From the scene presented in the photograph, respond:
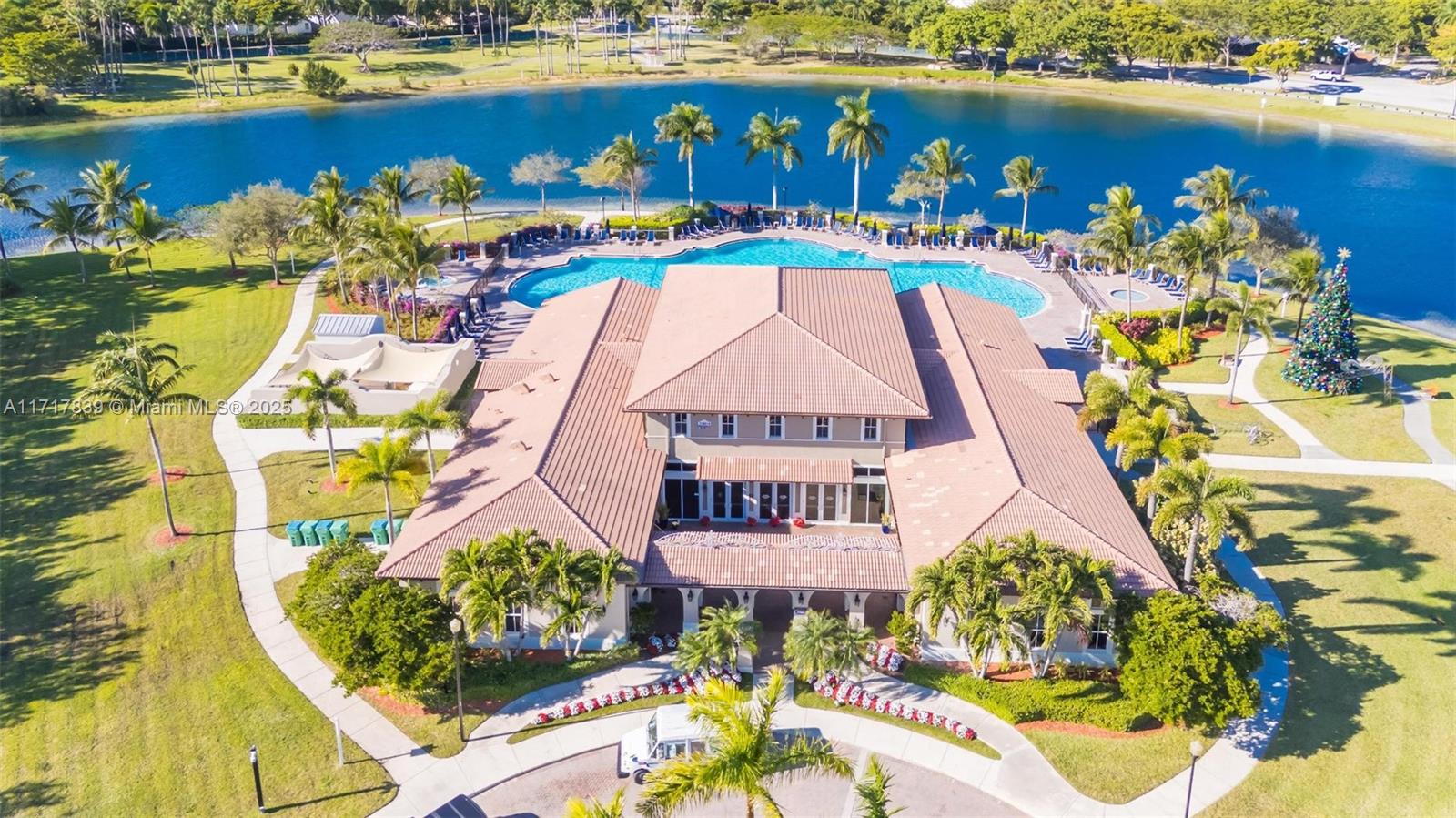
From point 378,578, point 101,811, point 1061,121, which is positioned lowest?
point 101,811

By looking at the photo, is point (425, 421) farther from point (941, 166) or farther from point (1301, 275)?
point (941, 166)

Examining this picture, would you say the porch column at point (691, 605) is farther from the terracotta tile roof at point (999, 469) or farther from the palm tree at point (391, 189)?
the palm tree at point (391, 189)

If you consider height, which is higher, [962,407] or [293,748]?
[962,407]

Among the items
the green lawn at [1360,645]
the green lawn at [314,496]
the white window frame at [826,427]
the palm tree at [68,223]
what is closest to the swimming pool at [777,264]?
the green lawn at [314,496]

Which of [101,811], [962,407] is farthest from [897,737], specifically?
[101,811]

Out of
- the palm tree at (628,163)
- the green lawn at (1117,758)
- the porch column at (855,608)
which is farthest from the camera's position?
the palm tree at (628,163)

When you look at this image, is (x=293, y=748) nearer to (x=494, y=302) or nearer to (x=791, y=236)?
(x=494, y=302)
